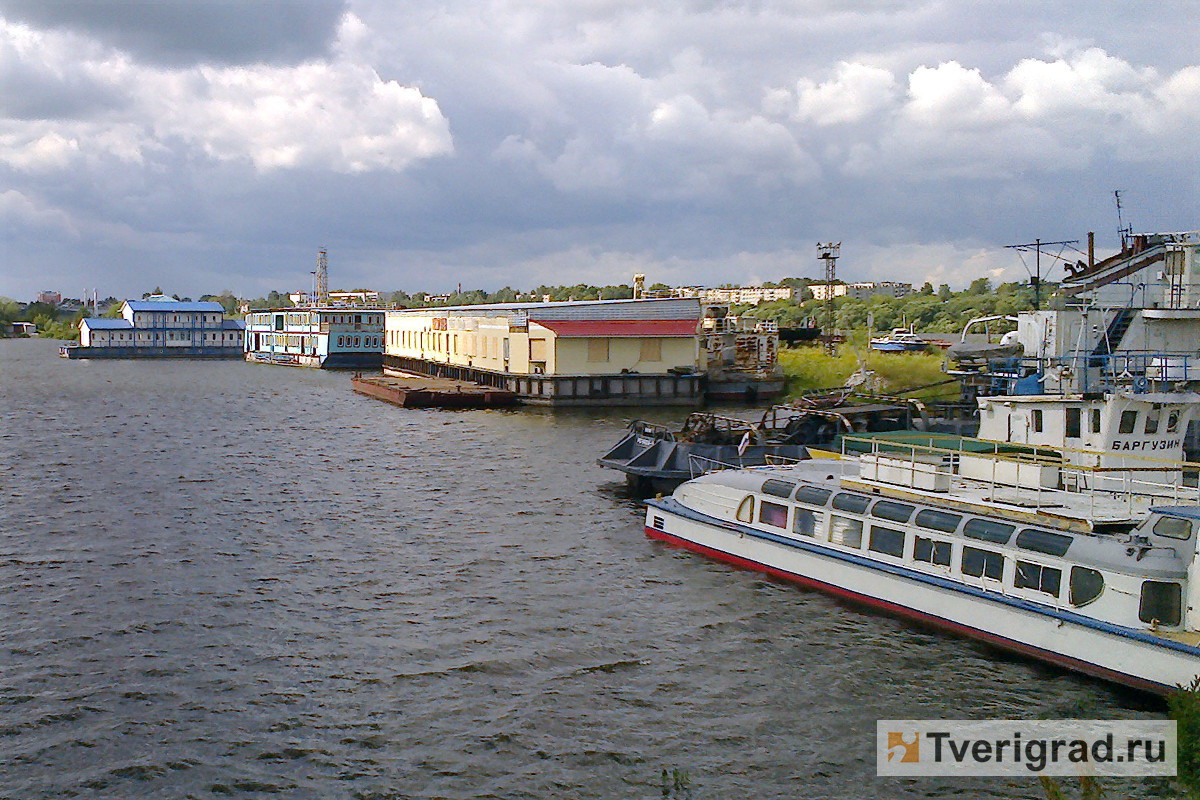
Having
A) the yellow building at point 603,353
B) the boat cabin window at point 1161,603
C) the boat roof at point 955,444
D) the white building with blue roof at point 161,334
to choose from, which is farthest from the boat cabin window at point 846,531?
the white building with blue roof at point 161,334

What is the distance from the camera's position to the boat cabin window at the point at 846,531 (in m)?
24.5

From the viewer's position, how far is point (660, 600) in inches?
991

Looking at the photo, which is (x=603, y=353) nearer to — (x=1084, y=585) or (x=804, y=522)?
(x=804, y=522)

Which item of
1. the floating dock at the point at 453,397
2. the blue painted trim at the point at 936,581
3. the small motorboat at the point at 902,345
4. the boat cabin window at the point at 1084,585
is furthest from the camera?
the small motorboat at the point at 902,345

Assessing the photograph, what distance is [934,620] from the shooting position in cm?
2216

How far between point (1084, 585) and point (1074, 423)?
9.34 meters

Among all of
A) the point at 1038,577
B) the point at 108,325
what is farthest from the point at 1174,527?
the point at 108,325

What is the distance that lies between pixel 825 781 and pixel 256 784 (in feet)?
28.1

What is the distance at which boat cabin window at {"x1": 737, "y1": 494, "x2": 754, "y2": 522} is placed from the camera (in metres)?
27.9

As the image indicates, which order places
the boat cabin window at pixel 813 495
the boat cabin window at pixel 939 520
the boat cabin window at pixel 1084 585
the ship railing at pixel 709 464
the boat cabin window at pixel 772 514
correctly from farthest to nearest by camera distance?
the ship railing at pixel 709 464 < the boat cabin window at pixel 772 514 < the boat cabin window at pixel 813 495 < the boat cabin window at pixel 939 520 < the boat cabin window at pixel 1084 585

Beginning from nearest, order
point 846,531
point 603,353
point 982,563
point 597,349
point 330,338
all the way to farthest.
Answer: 1. point 982,563
2. point 846,531
3. point 597,349
4. point 603,353
5. point 330,338

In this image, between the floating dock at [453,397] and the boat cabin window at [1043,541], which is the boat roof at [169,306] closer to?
the floating dock at [453,397]

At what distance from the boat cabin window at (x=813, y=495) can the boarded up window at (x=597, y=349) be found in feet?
159

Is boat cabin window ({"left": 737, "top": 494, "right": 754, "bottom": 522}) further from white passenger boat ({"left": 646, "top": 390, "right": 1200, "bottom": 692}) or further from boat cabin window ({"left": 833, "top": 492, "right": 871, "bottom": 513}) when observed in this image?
boat cabin window ({"left": 833, "top": 492, "right": 871, "bottom": 513})
